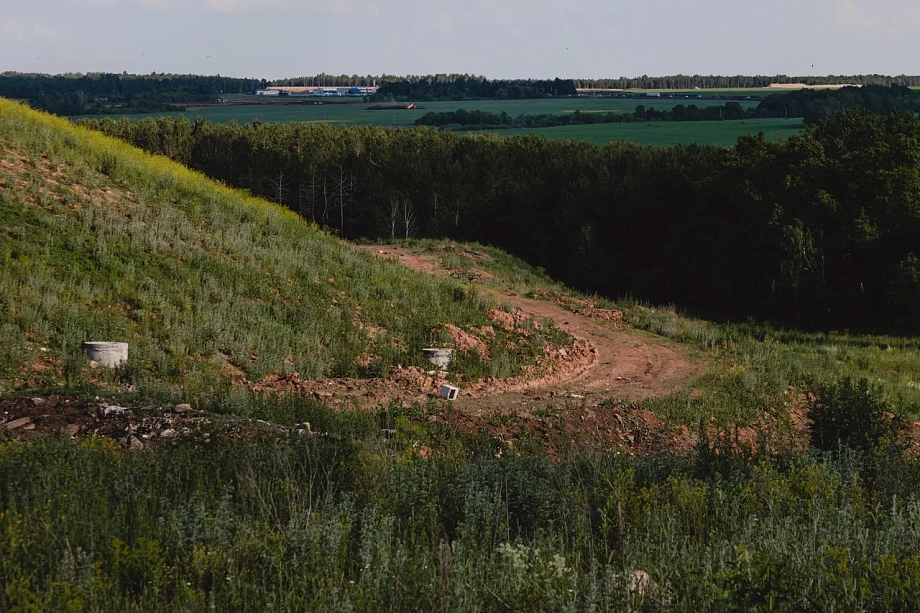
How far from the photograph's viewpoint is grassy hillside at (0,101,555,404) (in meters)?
12.5

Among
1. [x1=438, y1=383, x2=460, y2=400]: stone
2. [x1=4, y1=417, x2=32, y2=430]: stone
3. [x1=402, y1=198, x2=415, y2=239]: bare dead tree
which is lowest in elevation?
[x1=402, y1=198, x2=415, y2=239]: bare dead tree

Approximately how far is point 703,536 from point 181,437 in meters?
4.97

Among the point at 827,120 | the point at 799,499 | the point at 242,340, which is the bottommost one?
the point at 242,340

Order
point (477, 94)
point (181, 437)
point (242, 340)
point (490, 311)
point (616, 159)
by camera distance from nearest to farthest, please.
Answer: point (181, 437) < point (242, 340) < point (490, 311) < point (616, 159) < point (477, 94)

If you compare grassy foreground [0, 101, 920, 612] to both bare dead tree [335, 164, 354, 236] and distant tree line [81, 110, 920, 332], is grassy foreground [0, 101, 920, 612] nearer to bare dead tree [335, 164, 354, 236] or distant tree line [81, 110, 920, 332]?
distant tree line [81, 110, 920, 332]

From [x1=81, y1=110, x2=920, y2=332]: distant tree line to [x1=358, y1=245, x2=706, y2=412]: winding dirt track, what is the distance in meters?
12.7

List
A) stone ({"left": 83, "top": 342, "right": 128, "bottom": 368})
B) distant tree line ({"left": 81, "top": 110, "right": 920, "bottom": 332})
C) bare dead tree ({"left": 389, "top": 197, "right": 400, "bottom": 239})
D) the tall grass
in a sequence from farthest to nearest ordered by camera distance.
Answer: bare dead tree ({"left": 389, "top": 197, "right": 400, "bottom": 239}) → distant tree line ({"left": 81, "top": 110, "right": 920, "bottom": 332}) → stone ({"left": 83, "top": 342, "right": 128, "bottom": 368}) → the tall grass

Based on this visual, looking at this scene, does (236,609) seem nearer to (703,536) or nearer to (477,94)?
(703,536)

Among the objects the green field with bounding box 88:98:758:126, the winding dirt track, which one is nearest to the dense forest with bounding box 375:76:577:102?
the green field with bounding box 88:98:758:126

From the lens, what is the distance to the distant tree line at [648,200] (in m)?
31.1

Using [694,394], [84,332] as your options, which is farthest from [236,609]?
[694,394]

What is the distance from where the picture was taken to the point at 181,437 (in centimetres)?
829

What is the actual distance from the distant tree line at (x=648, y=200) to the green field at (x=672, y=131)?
14186mm

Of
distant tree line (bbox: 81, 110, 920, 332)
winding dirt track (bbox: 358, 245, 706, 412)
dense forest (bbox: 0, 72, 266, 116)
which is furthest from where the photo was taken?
dense forest (bbox: 0, 72, 266, 116)
